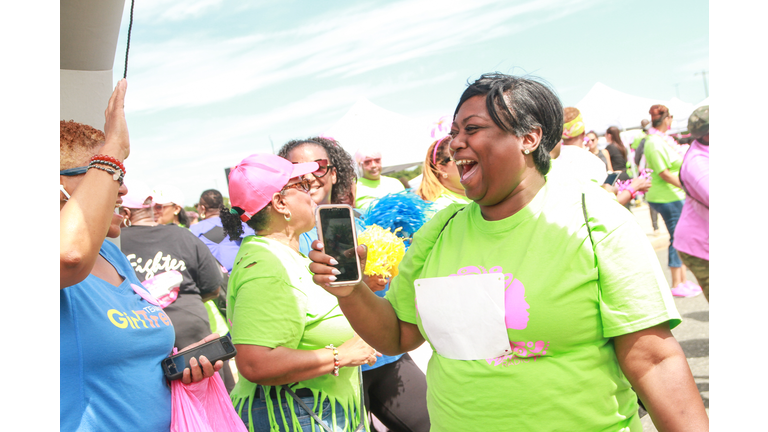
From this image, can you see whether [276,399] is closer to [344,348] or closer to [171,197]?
[344,348]

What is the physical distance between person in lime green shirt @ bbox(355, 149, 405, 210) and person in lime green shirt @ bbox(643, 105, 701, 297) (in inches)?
113

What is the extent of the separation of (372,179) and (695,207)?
2.97 m

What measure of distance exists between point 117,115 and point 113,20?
697 millimetres

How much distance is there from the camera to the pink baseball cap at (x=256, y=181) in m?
2.50

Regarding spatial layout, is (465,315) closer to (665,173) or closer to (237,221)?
(237,221)

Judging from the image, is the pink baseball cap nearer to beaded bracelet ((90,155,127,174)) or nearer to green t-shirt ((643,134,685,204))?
beaded bracelet ((90,155,127,174))

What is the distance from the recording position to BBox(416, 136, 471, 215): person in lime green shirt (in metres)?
3.58

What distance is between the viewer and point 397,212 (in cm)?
323

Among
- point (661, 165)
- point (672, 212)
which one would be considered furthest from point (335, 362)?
point (672, 212)

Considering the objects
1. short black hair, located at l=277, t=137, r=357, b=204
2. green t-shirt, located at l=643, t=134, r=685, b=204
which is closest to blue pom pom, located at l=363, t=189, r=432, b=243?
short black hair, located at l=277, t=137, r=357, b=204

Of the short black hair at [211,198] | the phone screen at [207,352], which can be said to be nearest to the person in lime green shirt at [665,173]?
the short black hair at [211,198]

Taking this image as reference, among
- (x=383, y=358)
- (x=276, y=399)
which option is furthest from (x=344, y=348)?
(x=383, y=358)

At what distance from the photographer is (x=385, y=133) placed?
12422 mm

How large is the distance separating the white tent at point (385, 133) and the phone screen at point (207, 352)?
1014 cm
